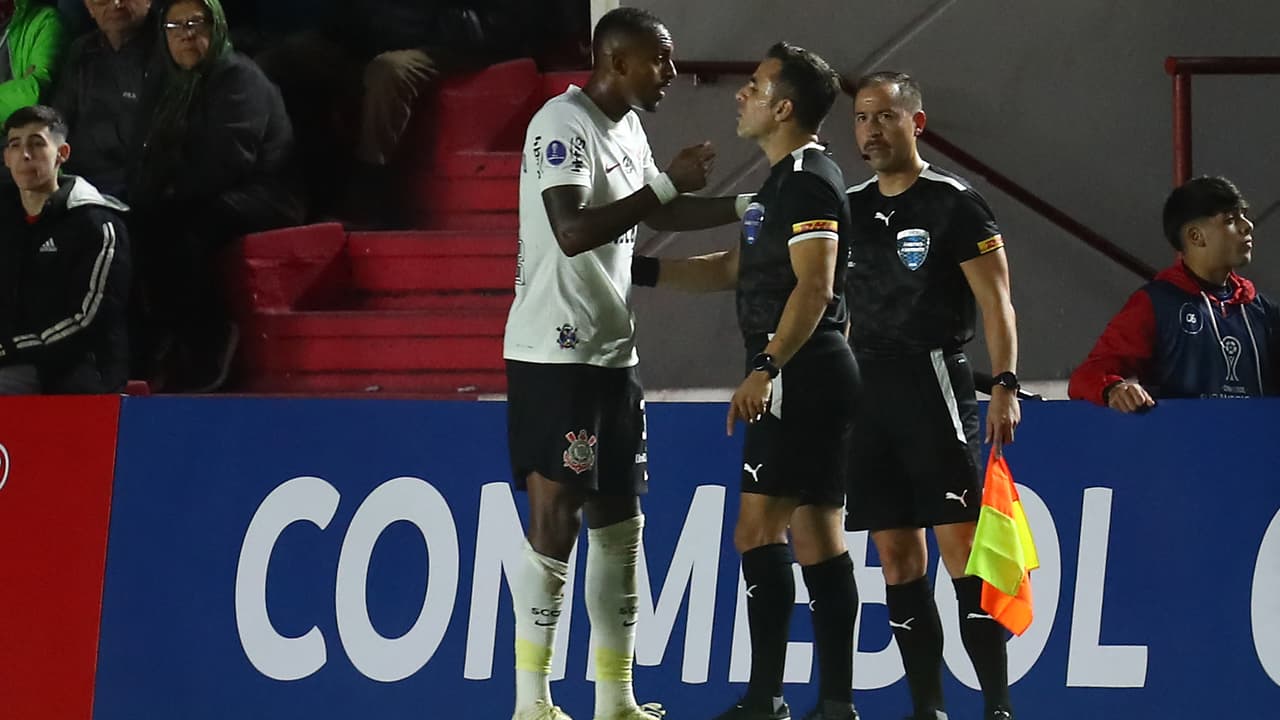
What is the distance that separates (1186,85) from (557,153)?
308 centimetres

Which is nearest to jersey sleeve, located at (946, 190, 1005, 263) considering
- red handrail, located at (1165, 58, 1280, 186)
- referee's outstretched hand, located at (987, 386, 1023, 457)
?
referee's outstretched hand, located at (987, 386, 1023, 457)

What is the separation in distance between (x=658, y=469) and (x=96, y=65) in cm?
349

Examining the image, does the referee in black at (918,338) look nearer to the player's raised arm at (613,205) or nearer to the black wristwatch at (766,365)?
the black wristwatch at (766,365)

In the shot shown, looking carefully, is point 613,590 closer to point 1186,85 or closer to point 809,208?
point 809,208

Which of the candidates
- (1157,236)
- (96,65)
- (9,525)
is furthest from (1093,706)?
(96,65)

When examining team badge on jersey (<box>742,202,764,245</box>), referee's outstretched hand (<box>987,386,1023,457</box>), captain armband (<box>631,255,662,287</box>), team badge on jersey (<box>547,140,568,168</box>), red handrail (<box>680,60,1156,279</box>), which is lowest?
referee's outstretched hand (<box>987,386,1023,457</box>)

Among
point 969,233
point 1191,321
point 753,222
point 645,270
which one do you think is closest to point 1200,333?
point 1191,321

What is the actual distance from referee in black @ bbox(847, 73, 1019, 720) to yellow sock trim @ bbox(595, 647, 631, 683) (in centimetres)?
81

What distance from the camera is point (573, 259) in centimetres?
491

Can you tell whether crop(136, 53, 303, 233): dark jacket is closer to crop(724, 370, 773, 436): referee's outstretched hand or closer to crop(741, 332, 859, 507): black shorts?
crop(741, 332, 859, 507): black shorts

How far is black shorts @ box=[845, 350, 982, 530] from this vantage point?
490 cm

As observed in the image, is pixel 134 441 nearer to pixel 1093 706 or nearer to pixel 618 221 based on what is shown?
pixel 618 221

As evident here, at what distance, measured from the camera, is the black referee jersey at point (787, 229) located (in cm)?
475

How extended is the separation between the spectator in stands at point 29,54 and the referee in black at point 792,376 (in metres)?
3.89
